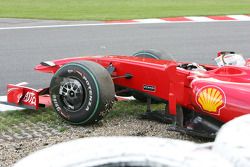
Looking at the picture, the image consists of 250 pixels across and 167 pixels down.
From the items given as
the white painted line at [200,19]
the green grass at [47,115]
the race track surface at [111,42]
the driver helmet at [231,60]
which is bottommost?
the race track surface at [111,42]

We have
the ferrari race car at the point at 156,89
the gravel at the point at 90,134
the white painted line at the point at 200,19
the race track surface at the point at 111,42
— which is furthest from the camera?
the white painted line at the point at 200,19

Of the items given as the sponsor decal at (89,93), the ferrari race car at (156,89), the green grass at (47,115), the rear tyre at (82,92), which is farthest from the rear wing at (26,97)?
the sponsor decal at (89,93)

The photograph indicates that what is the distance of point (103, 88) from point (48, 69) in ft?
3.59

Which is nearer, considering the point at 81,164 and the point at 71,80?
the point at 81,164

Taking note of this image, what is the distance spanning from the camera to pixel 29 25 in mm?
14758

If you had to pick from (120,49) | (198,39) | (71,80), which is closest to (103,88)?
(71,80)

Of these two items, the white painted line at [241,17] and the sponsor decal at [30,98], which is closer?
the sponsor decal at [30,98]

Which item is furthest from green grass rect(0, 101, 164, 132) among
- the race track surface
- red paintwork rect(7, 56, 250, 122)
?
the race track surface

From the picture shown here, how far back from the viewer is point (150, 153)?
6.97 ft

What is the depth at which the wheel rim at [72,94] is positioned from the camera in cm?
549

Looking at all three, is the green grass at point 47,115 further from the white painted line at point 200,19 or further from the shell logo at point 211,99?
the white painted line at point 200,19

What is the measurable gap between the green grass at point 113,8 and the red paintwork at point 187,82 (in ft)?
34.3

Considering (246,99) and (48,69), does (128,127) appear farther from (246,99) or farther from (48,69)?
(246,99)

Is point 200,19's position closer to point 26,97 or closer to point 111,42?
point 111,42
